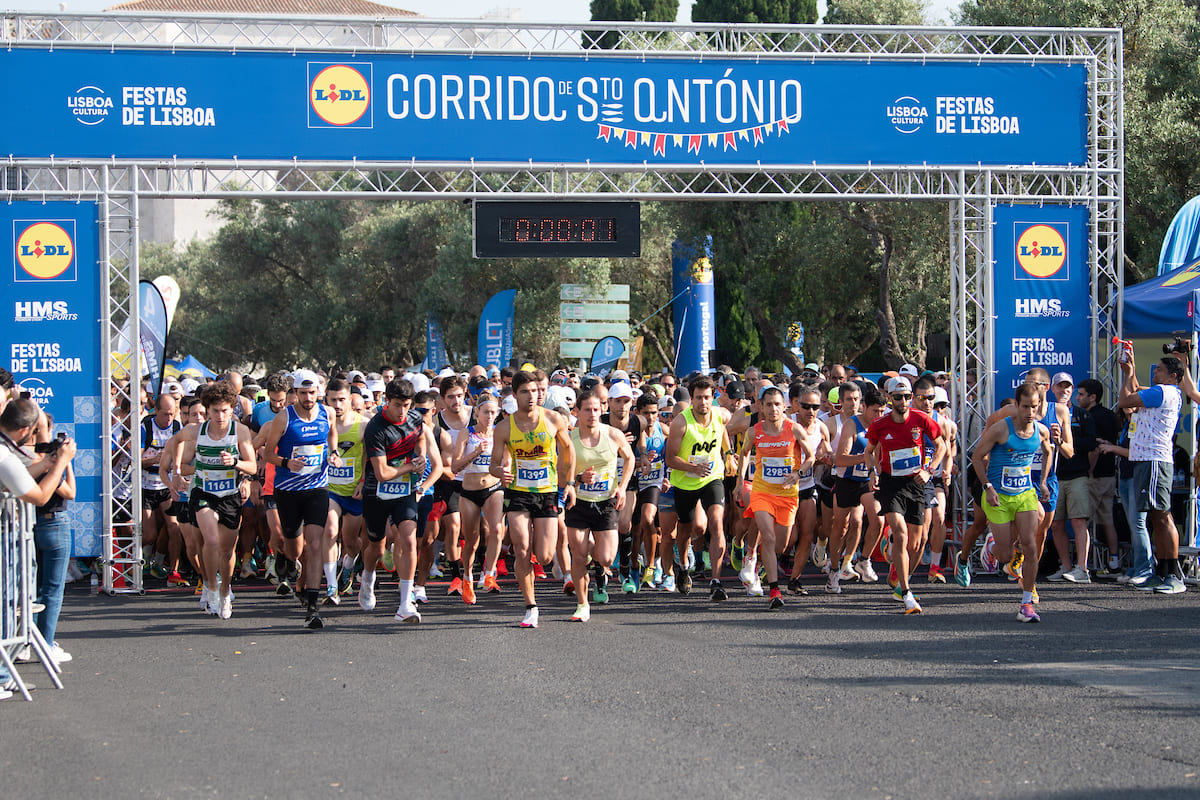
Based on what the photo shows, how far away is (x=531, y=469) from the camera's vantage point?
9945mm

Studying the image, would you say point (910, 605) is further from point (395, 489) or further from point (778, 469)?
point (395, 489)

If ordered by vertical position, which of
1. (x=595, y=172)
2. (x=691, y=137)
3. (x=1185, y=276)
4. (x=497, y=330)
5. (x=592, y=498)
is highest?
(x=691, y=137)

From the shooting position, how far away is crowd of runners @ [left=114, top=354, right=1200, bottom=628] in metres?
9.98

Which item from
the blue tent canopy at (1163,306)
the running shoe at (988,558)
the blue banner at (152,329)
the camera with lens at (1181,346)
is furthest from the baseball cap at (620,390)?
the blue banner at (152,329)

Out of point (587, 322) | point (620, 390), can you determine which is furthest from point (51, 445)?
point (587, 322)

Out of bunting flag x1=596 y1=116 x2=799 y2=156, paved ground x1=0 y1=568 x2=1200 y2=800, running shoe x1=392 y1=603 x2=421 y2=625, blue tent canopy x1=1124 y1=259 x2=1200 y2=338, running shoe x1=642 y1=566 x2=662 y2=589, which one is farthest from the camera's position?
bunting flag x1=596 y1=116 x2=799 y2=156

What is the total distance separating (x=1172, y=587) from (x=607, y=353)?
1316 cm

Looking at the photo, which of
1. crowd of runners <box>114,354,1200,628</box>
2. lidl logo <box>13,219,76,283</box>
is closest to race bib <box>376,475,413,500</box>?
crowd of runners <box>114,354,1200,628</box>

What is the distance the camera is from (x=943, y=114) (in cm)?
1368

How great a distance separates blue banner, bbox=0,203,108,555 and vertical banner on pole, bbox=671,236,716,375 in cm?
1730

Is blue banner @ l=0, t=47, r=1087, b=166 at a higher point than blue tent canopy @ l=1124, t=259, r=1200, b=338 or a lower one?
higher

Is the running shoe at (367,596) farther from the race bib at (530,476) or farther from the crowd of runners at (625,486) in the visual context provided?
the race bib at (530,476)

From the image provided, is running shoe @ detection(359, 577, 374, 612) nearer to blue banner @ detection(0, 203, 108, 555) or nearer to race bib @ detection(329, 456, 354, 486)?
race bib @ detection(329, 456, 354, 486)

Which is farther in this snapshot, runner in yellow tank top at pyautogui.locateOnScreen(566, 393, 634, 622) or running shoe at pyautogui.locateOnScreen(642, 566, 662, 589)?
running shoe at pyautogui.locateOnScreen(642, 566, 662, 589)
